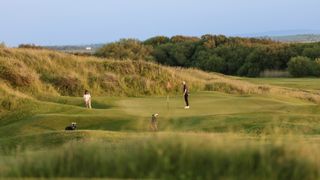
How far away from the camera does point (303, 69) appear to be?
8469 centimetres

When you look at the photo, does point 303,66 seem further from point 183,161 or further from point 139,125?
point 183,161

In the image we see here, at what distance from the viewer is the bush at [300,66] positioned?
84125mm

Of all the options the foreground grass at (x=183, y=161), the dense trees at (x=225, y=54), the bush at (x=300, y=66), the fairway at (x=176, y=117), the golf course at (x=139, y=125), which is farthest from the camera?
the dense trees at (x=225, y=54)

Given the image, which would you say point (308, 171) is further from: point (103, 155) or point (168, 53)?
point (168, 53)

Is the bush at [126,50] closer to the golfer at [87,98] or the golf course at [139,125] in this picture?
the golf course at [139,125]

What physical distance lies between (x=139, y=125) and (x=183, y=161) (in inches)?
707

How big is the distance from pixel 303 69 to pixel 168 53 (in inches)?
1130

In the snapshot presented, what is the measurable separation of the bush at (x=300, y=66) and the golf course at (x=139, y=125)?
65.1 ft

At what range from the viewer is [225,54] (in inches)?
3890

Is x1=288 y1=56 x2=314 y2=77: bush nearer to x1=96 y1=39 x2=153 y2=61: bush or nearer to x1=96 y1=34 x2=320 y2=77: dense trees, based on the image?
x1=96 y1=34 x2=320 y2=77: dense trees

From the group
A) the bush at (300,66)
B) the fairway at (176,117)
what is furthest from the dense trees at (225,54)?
the fairway at (176,117)

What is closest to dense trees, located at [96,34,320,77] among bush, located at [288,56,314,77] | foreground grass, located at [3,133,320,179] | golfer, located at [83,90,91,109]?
bush, located at [288,56,314,77]

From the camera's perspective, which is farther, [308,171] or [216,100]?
[216,100]

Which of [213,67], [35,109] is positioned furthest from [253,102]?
[213,67]
